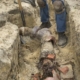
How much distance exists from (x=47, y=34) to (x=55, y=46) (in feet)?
1.02

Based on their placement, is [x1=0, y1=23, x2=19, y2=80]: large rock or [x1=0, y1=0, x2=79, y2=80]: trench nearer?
[x1=0, y1=23, x2=19, y2=80]: large rock

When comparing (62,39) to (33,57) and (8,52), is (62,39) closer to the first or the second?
(33,57)

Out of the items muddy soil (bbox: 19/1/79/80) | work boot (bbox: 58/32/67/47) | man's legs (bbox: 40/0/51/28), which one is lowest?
muddy soil (bbox: 19/1/79/80)

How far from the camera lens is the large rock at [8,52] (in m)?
3.29

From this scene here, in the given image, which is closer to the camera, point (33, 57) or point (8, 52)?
point (8, 52)

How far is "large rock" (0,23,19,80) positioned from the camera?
3289 millimetres

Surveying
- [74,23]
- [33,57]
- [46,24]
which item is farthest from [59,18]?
[33,57]

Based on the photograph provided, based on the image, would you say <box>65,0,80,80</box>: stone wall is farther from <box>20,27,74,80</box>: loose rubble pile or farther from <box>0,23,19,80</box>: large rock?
<box>0,23,19,80</box>: large rock

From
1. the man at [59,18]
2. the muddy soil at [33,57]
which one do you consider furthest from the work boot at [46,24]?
the muddy soil at [33,57]

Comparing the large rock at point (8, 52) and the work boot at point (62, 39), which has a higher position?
the large rock at point (8, 52)

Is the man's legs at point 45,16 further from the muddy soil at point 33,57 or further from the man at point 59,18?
the muddy soil at point 33,57

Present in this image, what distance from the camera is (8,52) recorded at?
144 inches

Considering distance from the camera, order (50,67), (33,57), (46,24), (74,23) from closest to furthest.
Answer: (50,67) → (74,23) → (33,57) → (46,24)

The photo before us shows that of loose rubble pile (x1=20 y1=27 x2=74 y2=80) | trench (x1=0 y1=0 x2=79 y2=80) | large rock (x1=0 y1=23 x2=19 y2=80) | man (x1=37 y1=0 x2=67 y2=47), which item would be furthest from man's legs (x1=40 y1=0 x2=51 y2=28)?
large rock (x1=0 y1=23 x2=19 y2=80)
